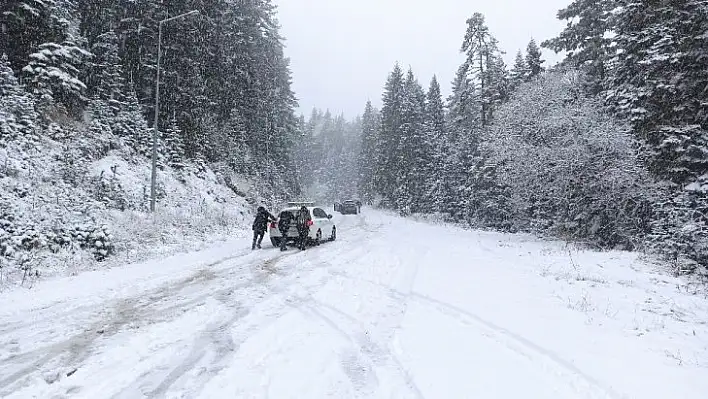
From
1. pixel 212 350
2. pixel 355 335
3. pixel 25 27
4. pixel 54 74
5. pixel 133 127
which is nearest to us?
pixel 212 350

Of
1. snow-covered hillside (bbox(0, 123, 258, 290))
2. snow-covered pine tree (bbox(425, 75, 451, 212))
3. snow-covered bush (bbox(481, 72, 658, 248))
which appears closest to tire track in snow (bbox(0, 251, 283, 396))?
snow-covered hillside (bbox(0, 123, 258, 290))

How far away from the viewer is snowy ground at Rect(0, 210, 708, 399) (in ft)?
15.2

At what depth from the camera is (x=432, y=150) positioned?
49406mm

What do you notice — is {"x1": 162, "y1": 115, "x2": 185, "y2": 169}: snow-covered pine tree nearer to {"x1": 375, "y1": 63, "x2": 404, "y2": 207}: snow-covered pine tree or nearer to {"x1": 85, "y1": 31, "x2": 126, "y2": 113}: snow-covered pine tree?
{"x1": 85, "y1": 31, "x2": 126, "y2": 113}: snow-covered pine tree

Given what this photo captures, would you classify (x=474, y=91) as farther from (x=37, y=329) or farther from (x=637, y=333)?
(x=37, y=329)

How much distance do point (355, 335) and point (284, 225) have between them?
36.3ft

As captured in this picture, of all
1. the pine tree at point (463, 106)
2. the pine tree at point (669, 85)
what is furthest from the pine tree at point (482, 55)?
the pine tree at point (669, 85)

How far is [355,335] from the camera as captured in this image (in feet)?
20.7

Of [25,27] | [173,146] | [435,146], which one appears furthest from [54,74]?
[435,146]

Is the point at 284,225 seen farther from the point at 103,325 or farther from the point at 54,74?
the point at 54,74

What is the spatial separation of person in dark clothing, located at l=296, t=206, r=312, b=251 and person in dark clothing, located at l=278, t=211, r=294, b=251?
333mm

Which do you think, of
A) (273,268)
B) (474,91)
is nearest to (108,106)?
(273,268)

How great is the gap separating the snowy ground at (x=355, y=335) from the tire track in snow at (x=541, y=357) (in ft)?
0.08

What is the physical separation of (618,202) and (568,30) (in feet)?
38.9
